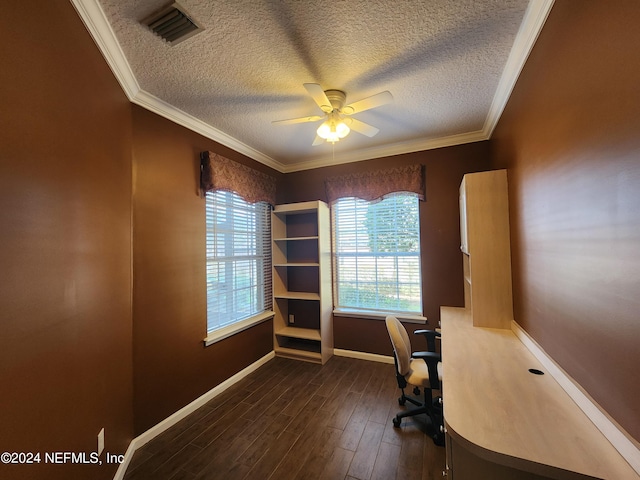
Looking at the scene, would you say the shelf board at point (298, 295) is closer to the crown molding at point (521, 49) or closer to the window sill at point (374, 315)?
the window sill at point (374, 315)

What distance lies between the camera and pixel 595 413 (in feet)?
3.10

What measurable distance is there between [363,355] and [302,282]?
4.25ft

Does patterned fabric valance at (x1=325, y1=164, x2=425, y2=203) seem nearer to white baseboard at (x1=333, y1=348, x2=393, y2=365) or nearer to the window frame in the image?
the window frame

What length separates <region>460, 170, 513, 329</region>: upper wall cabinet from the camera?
6.56 feet

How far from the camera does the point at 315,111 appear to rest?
2.33 meters

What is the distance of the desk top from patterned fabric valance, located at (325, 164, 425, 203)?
2.02 metres

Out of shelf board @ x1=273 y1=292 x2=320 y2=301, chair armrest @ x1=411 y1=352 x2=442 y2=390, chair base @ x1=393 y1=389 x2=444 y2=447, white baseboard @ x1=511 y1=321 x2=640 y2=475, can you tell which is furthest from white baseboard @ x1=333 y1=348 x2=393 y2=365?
white baseboard @ x1=511 y1=321 x2=640 y2=475

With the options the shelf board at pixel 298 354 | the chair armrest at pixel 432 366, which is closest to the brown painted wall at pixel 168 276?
the shelf board at pixel 298 354

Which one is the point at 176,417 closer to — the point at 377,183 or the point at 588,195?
the point at 588,195

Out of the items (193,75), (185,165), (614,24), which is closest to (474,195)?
(614,24)

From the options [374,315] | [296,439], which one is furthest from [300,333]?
[296,439]

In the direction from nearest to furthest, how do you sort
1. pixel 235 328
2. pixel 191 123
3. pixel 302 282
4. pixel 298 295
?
pixel 191 123 → pixel 235 328 → pixel 298 295 → pixel 302 282

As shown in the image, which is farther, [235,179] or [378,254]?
[378,254]

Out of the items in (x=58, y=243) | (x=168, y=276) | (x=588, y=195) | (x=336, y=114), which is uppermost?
(x=336, y=114)
